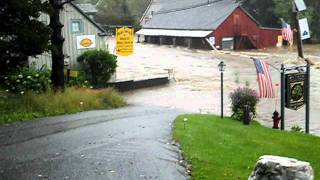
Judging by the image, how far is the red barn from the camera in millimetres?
72438

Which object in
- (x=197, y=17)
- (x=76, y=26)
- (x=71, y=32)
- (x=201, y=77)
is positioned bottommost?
(x=201, y=77)

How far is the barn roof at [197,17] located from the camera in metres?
74.6

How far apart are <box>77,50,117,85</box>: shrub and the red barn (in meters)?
39.8

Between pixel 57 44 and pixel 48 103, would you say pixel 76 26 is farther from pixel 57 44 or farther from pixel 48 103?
pixel 48 103

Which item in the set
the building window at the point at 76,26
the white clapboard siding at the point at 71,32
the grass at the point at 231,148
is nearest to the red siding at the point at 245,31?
the white clapboard siding at the point at 71,32

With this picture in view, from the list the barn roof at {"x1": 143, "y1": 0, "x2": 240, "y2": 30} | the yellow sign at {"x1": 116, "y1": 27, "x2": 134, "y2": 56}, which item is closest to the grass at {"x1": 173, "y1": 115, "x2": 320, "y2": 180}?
the yellow sign at {"x1": 116, "y1": 27, "x2": 134, "y2": 56}

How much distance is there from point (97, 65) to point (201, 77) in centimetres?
1340

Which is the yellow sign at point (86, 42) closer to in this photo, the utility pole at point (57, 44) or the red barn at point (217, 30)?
the utility pole at point (57, 44)

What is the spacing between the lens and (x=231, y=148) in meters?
11.8

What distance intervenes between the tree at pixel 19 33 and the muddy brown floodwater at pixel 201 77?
11.3 metres

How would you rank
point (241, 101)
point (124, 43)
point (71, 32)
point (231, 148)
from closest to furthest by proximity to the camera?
point (231, 148) → point (241, 101) → point (71, 32) → point (124, 43)

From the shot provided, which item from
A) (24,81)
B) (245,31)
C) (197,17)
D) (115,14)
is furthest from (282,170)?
(115,14)

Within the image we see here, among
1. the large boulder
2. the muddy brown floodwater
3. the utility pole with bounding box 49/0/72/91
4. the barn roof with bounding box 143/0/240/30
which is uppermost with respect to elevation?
the barn roof with bounding box 143/0/240/30

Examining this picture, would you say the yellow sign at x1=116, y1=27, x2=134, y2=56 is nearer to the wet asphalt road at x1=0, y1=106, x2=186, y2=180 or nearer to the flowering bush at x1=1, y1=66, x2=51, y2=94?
the flowering bush at x1=1, y1=66, x2=51, y2=94
